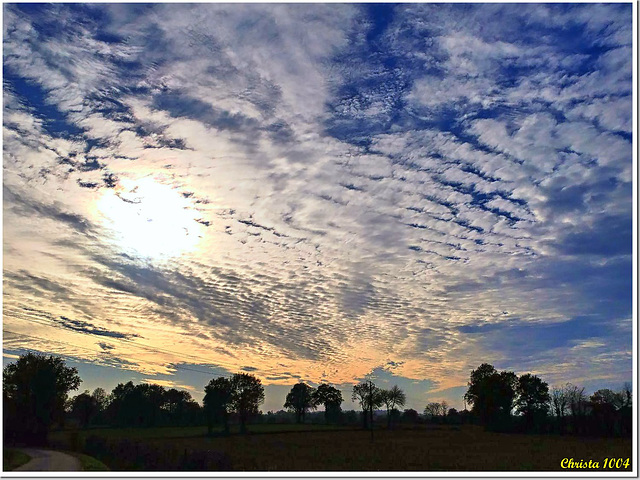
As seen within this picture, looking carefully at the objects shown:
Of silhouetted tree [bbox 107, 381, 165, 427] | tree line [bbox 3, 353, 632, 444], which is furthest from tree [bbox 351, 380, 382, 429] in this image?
silhouetted tree [bbox 107, 381, 165, 427]

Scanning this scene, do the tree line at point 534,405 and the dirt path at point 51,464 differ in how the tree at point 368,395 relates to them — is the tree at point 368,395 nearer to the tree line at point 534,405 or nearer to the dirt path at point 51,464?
the tree line at point 534,405

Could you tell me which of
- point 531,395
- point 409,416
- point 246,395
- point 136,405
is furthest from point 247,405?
point 531,395

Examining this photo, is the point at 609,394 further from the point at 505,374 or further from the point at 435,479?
the point at 435,479

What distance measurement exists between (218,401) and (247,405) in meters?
10.1

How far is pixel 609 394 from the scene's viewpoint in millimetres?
99875

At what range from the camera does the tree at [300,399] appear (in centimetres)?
14312

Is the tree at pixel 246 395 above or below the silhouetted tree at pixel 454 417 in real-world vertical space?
above

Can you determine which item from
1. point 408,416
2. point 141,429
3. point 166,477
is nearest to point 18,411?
point 141,429

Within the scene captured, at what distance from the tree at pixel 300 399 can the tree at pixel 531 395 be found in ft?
193

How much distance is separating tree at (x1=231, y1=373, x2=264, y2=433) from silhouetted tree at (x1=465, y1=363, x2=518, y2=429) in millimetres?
52637

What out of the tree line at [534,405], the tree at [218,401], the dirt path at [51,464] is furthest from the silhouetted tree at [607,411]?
the dirt path at [51,464]

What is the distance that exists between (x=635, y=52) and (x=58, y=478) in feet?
130

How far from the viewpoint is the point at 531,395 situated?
4348 inches

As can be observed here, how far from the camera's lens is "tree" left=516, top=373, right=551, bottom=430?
350ft
